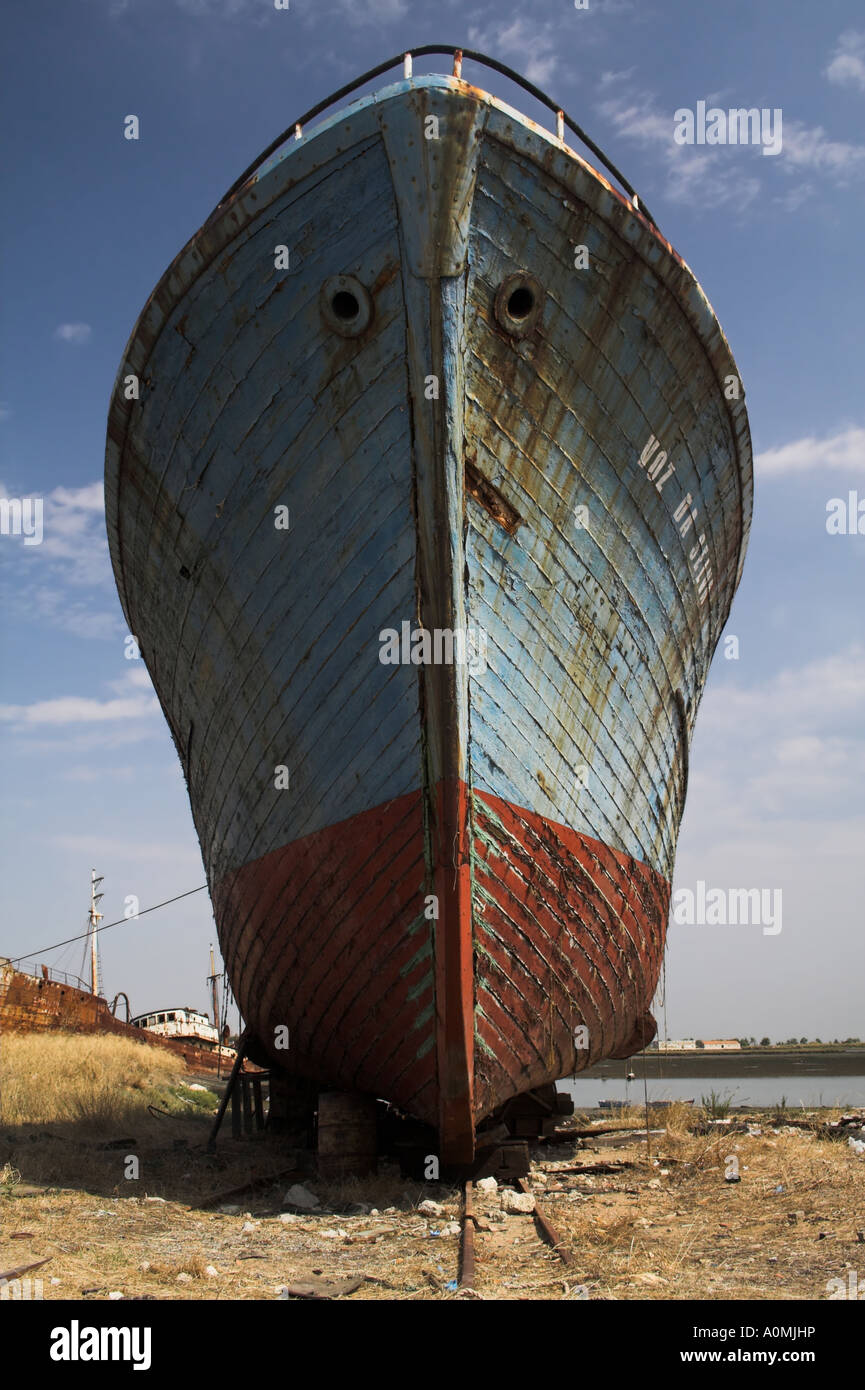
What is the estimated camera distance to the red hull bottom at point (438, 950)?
5.16 metres

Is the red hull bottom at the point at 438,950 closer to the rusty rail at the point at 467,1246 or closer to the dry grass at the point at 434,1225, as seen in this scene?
the rusty rail at the point at 467,1246

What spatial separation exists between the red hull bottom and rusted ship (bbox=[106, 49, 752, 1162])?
0.02 metres

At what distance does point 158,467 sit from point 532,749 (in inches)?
120

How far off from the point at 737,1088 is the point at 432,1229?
16.9 metres

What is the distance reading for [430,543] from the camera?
515cm

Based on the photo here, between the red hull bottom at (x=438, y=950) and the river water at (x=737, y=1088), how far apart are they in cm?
1244

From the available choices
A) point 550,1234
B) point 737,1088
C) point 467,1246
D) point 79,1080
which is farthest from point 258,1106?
point 737,1088

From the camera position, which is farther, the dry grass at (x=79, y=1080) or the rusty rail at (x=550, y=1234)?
the dry grass at (x=79, y=1080)

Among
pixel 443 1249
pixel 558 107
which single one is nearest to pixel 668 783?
pixel 443 1249

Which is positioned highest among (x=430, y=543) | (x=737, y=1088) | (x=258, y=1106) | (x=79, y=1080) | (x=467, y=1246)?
(x=430, y=543)

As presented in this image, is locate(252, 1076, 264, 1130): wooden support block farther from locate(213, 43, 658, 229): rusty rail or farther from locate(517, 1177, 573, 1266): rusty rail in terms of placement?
locate(213, 43, 658, 229): rusty rail

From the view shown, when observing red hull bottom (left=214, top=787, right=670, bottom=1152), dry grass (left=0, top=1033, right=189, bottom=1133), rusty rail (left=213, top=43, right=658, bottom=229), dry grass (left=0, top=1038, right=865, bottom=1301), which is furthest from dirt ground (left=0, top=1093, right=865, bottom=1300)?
rusty rail (left=213, top=43, right=658, bottom=229)

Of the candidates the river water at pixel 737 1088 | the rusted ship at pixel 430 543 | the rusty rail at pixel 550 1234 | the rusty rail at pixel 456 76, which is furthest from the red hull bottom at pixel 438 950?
the river water at pixel 737 1088

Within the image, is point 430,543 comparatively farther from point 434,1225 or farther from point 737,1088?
point 737,1088
